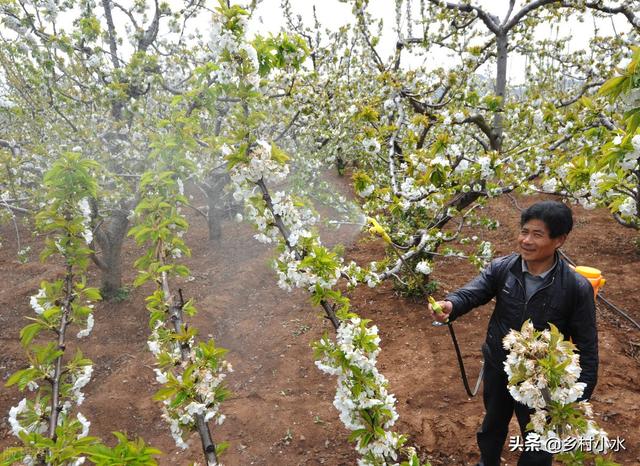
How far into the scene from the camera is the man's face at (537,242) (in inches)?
80.7

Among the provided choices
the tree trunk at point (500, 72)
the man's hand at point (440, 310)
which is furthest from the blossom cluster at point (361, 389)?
the tree trunk at point (500, 72)

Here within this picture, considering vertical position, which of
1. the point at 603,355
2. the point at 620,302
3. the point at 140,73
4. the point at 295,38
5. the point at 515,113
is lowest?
the point at 603,355

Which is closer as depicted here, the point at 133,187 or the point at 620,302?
the point at 620,302

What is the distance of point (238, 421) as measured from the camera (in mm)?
3674

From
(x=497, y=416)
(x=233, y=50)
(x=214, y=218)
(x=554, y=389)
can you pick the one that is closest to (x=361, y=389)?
(x=554, y=389)

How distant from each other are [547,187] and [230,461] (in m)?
3.95

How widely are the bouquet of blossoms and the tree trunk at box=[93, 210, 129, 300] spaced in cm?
555

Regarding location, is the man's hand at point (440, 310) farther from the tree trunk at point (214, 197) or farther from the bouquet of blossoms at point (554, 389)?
the tree trunk at point (214, 197)

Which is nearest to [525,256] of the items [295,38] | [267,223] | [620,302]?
[267,223]

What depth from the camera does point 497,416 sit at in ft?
8.37

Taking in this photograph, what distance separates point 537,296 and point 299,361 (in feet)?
9.95

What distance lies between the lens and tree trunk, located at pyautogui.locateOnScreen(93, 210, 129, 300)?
19.1ft

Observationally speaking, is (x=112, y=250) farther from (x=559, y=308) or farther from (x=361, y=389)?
(x=559, y=308)

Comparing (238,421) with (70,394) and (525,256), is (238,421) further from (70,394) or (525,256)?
(525,256)
